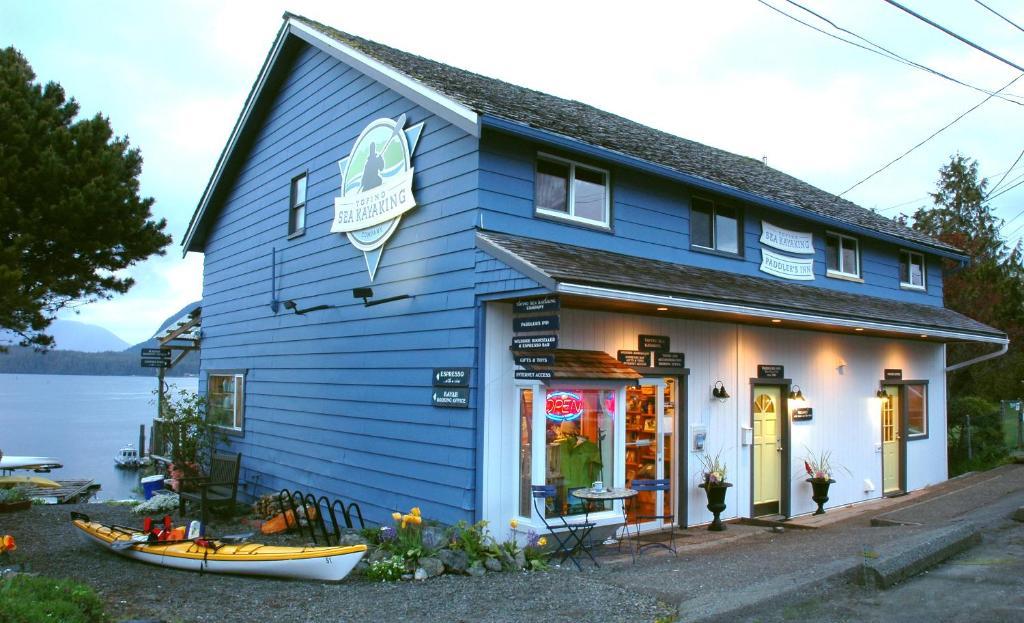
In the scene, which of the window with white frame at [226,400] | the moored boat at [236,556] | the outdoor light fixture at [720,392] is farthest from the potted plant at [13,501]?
Result: the outdoor light fixture at [720,392]

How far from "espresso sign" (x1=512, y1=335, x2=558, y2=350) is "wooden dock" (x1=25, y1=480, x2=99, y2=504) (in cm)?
1242

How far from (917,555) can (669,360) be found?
408 cm

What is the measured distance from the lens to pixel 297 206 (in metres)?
14.0

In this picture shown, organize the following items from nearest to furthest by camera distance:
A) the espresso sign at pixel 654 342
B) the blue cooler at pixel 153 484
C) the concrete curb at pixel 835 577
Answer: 1. the concrete curb at pixel 835 577
2. the espresso sign at pixel 654 342
3. the blue cooler at pixel 153 484

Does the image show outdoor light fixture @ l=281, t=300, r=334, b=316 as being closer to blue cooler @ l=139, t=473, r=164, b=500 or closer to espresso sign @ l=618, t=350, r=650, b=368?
espresso sign @ l=618, t=350, r=650, b=368

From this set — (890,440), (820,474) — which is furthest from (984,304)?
(820,474)

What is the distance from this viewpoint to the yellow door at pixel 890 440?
15491mm

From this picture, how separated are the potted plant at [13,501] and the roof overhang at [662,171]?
11.3m

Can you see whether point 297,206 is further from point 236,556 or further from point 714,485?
point 714,485

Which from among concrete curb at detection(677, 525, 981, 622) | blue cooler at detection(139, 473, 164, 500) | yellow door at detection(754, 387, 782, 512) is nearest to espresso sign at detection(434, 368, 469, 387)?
concrete curb at detection(677, 525, 981, 622)

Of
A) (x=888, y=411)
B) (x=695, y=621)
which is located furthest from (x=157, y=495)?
(x=888, y=411)

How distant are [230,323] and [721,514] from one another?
33.6 feet

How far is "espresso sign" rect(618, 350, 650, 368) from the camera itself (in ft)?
34.5

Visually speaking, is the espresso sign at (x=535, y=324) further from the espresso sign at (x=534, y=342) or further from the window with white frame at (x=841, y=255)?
the window with white frame at (x=841, y=255)
